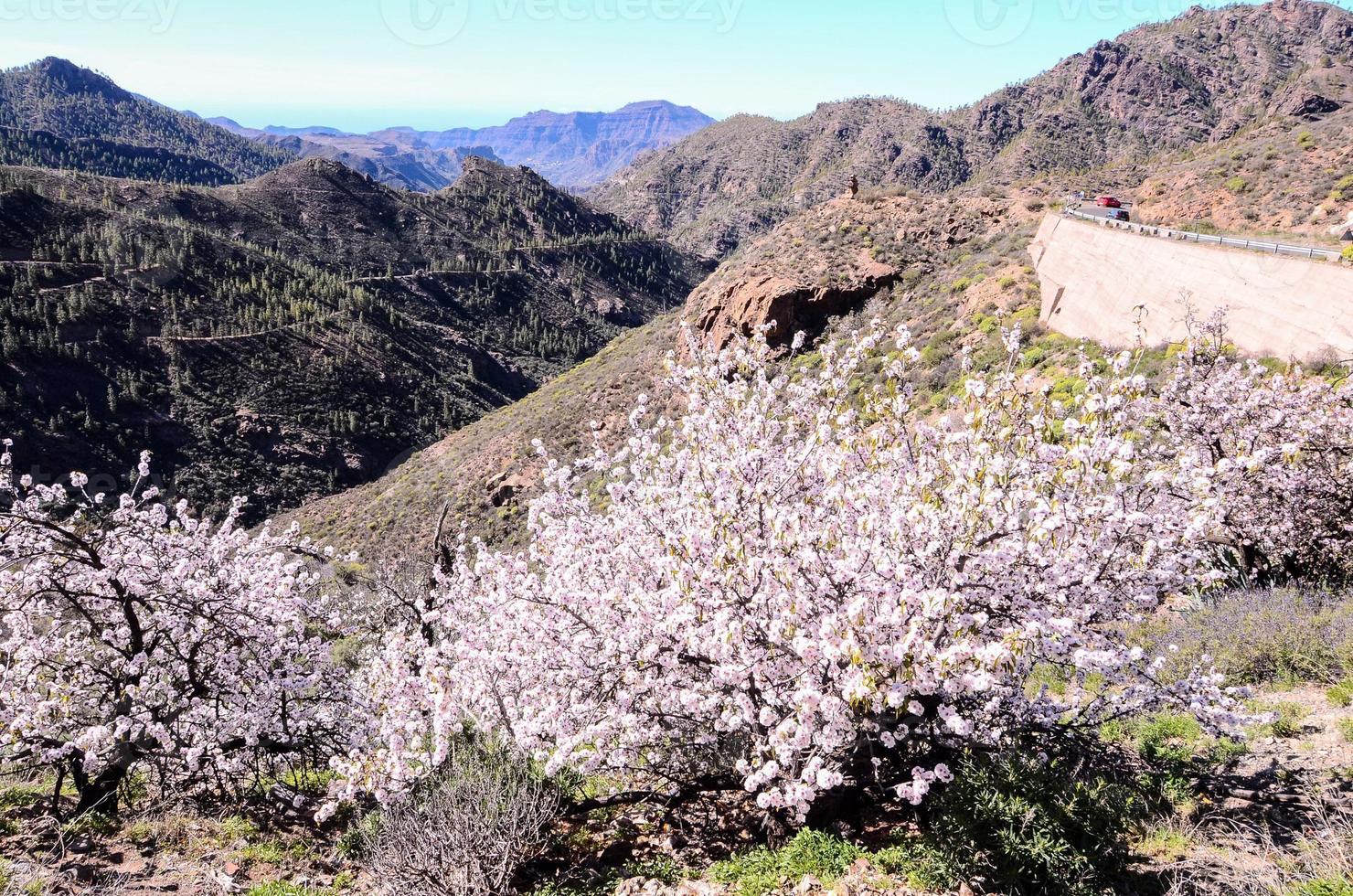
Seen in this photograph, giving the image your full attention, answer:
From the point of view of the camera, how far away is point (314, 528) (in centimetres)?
4069

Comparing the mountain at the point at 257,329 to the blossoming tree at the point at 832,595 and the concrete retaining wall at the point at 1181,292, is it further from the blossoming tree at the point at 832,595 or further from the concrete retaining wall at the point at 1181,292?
the concrete retaining wall at the point at 1181,292

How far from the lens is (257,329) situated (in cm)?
6166

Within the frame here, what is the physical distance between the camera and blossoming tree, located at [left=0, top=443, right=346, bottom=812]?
768 cm

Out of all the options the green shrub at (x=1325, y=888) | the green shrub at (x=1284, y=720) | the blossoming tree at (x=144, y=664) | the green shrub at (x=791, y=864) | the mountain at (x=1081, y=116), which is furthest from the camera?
the mountain at (x=1081, y=116)

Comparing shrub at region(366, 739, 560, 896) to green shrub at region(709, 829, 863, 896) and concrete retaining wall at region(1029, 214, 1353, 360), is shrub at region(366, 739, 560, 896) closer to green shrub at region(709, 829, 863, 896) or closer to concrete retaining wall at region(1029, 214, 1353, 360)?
green shrub at region(709, 829, 863, 896)

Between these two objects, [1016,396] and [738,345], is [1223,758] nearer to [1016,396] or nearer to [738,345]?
[1016,396]

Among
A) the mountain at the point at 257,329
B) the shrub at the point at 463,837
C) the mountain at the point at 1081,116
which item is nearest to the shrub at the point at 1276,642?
the shrub at the point at 463,837

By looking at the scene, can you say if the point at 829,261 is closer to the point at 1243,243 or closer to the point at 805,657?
the point at 1243,243

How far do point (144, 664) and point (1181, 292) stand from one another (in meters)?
21.5

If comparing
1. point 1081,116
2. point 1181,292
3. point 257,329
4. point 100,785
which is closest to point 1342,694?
point 1181,292

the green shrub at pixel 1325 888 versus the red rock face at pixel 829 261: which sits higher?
the red rock face at pixel 829 261

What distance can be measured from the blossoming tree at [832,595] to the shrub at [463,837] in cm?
43

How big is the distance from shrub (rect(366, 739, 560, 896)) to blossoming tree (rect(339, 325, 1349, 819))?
427 mm

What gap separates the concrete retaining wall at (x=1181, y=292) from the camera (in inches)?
514
